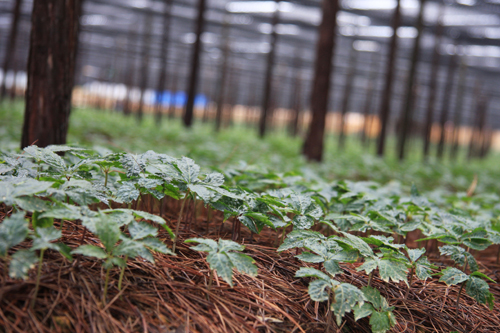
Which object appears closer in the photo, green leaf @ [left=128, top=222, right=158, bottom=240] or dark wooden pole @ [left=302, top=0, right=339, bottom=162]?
green leaf @ [left=128, top=222, right=158, bottom=240]

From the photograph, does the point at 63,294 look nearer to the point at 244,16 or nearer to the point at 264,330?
the point at 264,330

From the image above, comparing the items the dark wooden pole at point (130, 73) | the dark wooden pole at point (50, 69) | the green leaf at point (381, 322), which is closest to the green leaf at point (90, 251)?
the green leaf at point (381, 322)

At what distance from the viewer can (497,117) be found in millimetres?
45844

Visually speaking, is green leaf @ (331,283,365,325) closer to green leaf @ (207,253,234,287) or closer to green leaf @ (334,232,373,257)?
green leaf @ (334,232,373,257)

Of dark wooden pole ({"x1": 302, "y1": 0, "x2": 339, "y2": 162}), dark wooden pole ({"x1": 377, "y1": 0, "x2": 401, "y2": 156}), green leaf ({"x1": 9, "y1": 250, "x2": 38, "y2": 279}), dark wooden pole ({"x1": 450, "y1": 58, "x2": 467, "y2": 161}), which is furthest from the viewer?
dark wooden pole ({"x1": 450, "y1": 58, "x2": 467, "y2": 161})

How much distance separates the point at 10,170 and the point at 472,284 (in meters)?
2.20

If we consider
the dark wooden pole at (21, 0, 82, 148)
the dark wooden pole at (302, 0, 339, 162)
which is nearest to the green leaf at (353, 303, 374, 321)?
the dark wooden pole at (21, 0, 82, 148)

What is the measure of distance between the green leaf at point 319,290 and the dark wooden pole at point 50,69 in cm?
257

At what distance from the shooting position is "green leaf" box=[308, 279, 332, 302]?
1.36 m

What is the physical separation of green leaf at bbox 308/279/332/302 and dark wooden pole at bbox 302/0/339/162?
23.8 feet

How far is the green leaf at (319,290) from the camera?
1363mm

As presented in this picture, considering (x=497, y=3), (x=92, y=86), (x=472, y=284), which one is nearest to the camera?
(x=472, y=284)

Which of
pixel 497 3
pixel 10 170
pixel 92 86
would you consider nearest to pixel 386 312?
pixel 10 170

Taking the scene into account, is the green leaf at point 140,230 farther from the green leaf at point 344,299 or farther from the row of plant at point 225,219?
the green leaf at point 344,299
